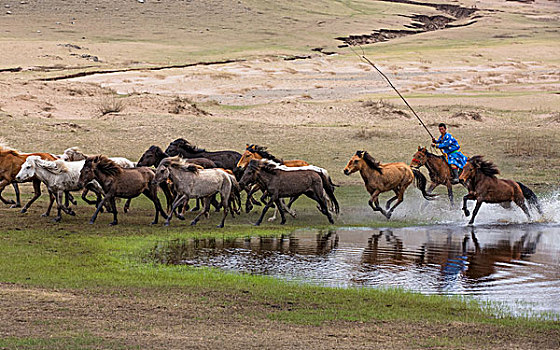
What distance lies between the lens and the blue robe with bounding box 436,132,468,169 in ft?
62.9

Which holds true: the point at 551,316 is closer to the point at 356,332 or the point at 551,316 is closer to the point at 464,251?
the point at 356,332

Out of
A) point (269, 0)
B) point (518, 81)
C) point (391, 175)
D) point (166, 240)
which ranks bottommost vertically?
point (166, 240)

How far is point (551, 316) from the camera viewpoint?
29.4 feet

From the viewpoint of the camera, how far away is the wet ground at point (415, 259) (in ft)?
34.9

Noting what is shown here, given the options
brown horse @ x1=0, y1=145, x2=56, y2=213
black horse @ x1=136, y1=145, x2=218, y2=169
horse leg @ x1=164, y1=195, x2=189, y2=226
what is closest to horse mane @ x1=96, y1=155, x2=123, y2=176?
horse leg @ x1=164, y1=195, x2=189, y2=226

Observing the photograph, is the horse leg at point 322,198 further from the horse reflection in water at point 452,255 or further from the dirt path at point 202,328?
the dirt path at point 202,328

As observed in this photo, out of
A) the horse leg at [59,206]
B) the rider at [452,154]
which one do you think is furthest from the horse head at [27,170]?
the rider at [452,154]

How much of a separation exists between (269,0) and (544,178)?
8440 centimetres

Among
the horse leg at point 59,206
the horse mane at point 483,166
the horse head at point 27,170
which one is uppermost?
the horse mane at point 483,166

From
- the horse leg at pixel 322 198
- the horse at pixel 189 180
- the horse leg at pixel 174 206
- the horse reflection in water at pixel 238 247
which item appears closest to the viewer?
the horse reflection in water at pixel 238 247

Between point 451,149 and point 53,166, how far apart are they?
9.40 metres

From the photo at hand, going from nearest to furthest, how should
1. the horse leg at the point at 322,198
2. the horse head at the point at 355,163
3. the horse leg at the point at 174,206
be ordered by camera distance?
1. the horse leg at the point at 174,206
2. the horse leg at the point at 322,198
3. the horse head at the point at 355,163

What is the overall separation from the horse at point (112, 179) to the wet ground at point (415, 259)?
236 cm

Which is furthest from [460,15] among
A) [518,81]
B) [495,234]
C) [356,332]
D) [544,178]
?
[356,332]
